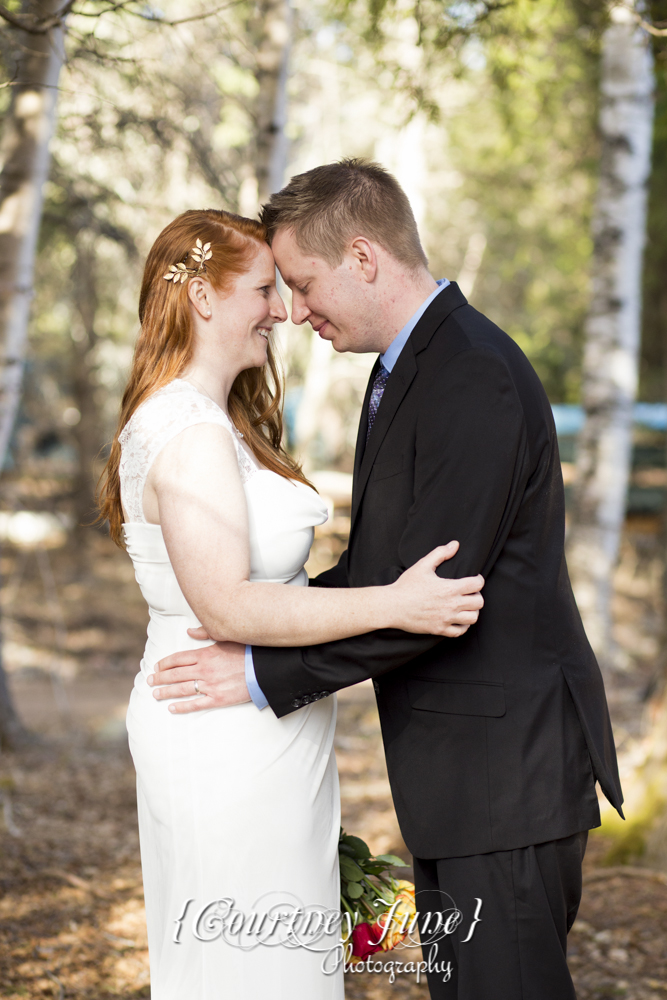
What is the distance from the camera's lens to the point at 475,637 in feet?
6.79

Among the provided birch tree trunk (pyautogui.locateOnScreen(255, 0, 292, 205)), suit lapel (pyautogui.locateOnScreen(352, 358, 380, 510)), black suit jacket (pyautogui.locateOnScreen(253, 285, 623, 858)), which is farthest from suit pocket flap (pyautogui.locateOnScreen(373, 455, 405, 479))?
birch tree trunk (pyautogui.locateOnScreen(255, 0, 292, 205))

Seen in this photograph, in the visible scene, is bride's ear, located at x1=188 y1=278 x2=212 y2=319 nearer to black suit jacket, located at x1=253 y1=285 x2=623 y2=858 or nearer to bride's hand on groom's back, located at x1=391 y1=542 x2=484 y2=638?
black suit jacket, located at x1=253 y1=285 x2=623 y2=858

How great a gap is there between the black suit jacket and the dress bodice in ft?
0.68

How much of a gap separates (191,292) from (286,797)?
129 centimetres

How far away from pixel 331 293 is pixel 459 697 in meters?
1.07

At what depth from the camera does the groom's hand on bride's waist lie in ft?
6.97

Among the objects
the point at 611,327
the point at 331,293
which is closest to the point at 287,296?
the point at 611,327

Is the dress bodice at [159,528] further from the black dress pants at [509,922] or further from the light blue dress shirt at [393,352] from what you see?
the black dress pants at [509,922]

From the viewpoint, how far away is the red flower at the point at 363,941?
7.69 ft

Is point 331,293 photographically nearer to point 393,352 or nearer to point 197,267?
point 393,352

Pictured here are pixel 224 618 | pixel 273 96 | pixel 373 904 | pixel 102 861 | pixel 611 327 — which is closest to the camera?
pixel 224 618

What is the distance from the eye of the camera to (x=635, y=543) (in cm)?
1617

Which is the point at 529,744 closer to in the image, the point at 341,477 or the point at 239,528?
the point at 239,528

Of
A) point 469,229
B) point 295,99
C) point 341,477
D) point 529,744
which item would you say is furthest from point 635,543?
point 529,744
